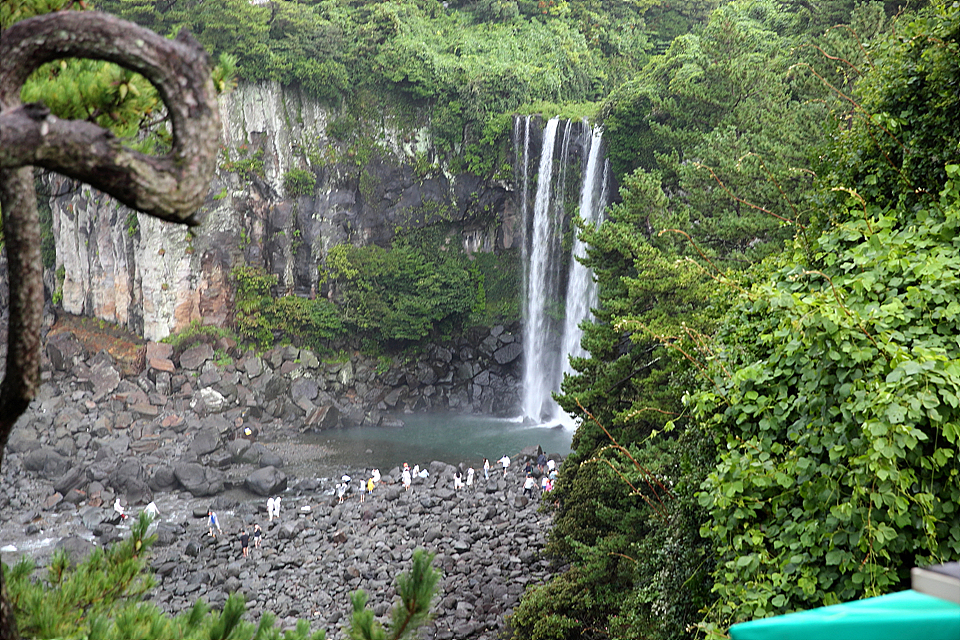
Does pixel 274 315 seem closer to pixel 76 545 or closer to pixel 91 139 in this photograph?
pixel 76 545

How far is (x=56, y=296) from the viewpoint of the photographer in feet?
87.4

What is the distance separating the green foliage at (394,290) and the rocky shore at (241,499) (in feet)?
8.28

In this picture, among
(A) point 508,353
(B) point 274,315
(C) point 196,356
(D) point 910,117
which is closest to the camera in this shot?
(D) point 910,117

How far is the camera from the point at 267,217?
86.1 feet

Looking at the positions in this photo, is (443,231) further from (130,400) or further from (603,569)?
(603,569)

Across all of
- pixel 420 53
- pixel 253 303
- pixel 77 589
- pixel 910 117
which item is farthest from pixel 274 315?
pixel 910 117

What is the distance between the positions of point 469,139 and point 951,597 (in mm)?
25920

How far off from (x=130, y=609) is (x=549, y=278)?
2261 centimetres

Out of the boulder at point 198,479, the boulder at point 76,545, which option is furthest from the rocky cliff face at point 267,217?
the boulder at point 76,545

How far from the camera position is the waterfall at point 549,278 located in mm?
23406

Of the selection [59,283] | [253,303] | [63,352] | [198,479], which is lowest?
[198,479]

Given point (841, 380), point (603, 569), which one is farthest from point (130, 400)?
point (841, 380)

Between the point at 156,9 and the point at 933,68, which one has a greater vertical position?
the point at 156,9

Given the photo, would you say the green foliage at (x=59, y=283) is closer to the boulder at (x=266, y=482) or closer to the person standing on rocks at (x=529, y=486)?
the boulder at (x=266, y=482)
